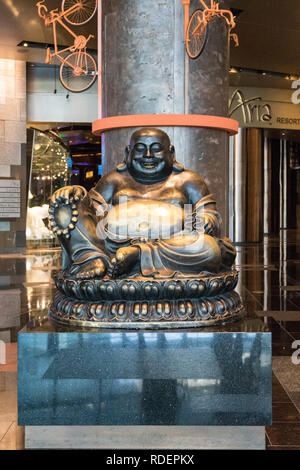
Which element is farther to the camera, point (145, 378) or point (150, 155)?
point (150, 155)

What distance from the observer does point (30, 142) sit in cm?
1516

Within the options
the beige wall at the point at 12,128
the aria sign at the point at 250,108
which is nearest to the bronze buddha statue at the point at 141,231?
the beige wall at the point at 12,128

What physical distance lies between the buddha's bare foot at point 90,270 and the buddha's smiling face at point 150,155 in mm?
550

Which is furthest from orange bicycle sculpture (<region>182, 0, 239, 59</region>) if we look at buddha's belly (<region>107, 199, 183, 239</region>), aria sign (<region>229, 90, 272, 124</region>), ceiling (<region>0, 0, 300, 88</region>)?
aria sign (<region>229, 90, 272, 124</region>)

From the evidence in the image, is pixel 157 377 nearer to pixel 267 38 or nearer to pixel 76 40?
pixel 76 40

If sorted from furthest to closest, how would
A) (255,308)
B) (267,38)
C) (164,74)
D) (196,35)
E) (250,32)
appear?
(267,38), (250,32), (255,308), (164,74), (196,35)

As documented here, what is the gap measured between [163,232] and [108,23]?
2132 mm

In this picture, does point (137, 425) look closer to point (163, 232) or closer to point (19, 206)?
point (163, 232)

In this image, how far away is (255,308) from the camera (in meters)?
6.15

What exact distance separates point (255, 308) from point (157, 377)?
12.5ft

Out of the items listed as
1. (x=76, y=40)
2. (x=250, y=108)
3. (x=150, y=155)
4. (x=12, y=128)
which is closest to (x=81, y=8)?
(x=76, y=40)

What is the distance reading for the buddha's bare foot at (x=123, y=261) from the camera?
104 inches

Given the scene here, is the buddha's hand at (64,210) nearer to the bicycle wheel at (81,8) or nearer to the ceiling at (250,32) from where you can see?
the bicycle wheel at (81,8)
